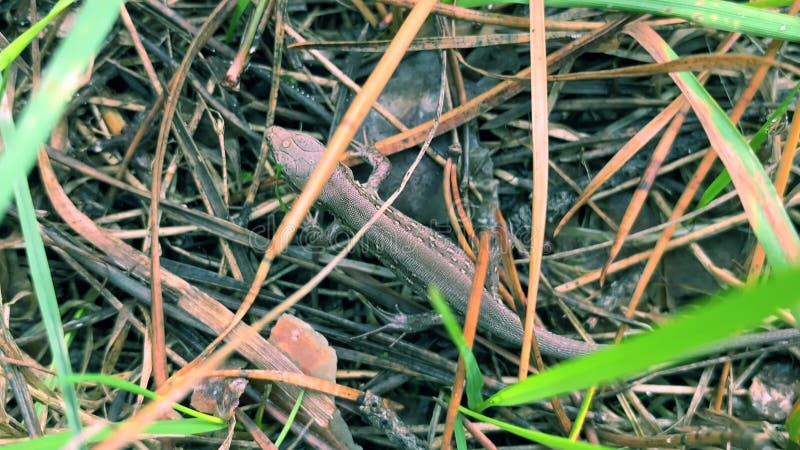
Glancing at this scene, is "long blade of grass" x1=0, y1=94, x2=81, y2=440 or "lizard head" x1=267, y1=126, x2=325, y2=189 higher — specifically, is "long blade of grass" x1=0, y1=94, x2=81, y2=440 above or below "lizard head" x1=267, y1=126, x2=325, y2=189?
below

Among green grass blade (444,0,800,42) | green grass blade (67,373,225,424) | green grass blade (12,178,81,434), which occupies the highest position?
green grass blade (444,0,800,42)

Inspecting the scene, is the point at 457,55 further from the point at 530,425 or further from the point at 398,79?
the point at 530,425

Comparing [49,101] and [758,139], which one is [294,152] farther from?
[758,139]

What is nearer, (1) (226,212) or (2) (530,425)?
(2) (530,425)

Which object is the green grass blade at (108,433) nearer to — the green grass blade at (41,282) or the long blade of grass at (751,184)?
the green grass blade at (41,282)

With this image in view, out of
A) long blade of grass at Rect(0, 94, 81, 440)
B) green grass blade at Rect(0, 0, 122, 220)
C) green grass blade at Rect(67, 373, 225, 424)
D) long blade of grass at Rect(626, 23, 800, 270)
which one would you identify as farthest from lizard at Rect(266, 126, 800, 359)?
green grass blade at Rect(0, 0, 122, 220)

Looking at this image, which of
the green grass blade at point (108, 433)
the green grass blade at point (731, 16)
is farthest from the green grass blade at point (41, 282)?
the green grass blade at point (731, 16)

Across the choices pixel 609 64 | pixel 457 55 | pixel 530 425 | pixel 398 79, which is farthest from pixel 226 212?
pixel 609 64

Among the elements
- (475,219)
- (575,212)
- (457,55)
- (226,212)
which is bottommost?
(226,212)

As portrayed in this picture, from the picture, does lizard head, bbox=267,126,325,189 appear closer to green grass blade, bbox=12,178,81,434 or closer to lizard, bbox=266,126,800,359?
lizard, bbox=266,126,800,359
